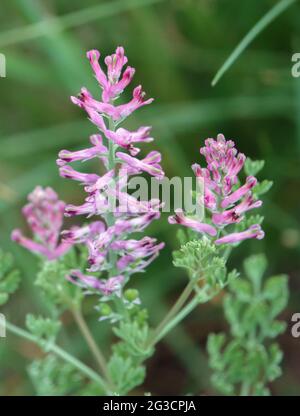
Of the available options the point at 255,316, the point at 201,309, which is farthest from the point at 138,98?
the point at 201,309

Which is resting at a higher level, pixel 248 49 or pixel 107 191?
pixel 248 49

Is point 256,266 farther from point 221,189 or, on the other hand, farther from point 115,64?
point 115,64

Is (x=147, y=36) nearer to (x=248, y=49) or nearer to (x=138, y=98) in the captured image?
(x=248, y=49)

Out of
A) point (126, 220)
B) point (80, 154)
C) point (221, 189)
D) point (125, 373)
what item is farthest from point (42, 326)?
point (221, 189)

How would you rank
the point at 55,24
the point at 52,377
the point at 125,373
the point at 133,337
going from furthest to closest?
the point at 55,24
the point at 52,377
the point at 125,373
the point at 133,337

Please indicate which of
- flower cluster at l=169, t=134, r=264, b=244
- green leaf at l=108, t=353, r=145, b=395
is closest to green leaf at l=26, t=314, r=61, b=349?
green leaf at l=108, t=353, r=145, b=395
